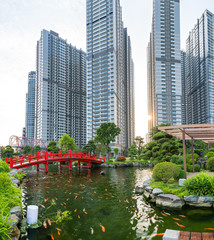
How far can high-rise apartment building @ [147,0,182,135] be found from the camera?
102688 mm

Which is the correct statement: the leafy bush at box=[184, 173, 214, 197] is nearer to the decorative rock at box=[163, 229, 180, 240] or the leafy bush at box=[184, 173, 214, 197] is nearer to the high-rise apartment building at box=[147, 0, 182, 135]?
the decorative rock at box=[163, 229, 180, 240]

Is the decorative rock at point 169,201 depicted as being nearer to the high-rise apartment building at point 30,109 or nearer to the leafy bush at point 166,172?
the leafy bush at point 166,172

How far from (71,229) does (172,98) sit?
10424cm

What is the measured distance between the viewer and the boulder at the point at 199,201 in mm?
A: 9508

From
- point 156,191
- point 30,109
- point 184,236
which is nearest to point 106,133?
point 156,191

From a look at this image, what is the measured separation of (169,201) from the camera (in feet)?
32.8

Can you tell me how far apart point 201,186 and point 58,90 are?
435 feet

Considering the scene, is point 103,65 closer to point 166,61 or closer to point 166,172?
point 166,61

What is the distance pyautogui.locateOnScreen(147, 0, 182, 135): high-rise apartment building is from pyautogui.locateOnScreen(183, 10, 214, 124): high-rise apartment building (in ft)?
73.4

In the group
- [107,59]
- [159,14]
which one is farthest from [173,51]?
[107,59]

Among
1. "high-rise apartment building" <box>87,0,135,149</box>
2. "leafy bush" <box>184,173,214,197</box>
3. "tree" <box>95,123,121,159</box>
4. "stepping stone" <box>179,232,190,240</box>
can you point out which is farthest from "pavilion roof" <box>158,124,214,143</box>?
"high-rise apartment building" <box>87,0,135,149</box>

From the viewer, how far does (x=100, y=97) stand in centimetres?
10062

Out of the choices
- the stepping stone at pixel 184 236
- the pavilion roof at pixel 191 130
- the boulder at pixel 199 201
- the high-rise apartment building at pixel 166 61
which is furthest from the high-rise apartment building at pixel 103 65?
the stepping stone at pixel 184 236

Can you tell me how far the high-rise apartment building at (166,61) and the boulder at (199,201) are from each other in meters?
95.1
